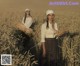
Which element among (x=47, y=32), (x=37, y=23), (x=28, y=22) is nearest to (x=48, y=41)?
(x=47, y=32)

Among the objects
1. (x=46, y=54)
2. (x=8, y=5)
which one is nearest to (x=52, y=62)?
(x=46, y=54)

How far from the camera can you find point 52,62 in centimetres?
1452

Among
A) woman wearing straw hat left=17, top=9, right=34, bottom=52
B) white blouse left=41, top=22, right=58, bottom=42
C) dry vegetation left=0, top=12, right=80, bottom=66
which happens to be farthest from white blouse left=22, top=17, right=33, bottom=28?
white blouse left=41, top=22, right=58, bottom=42

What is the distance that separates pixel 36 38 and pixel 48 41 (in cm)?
20

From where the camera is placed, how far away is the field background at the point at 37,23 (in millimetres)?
14500

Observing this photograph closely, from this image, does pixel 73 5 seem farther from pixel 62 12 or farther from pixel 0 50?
pixel 0 50

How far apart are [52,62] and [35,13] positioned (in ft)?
2.78

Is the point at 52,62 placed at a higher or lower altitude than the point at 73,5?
lower

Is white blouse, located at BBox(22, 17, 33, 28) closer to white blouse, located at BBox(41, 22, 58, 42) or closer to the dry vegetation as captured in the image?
the dry vegetation

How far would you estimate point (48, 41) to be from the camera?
572 inches

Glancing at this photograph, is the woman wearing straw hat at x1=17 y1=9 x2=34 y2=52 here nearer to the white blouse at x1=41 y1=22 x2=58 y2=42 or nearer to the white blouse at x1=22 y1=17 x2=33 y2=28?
the white blouse at x1=22 y1=17 x2=33 y2=28

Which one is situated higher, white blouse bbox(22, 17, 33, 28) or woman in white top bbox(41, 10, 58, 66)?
white blouse bbox(22, 17, 33, 28)

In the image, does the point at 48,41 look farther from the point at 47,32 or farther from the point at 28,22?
the point at 28,22

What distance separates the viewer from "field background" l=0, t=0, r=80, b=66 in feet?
47.6
